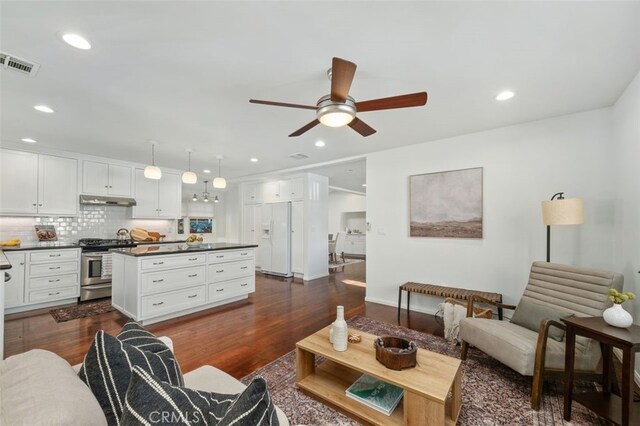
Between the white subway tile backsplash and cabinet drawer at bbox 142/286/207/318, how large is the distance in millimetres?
2810

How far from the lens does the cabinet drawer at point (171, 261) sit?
3.36 m

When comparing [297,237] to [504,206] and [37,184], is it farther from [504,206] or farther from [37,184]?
[37,184]

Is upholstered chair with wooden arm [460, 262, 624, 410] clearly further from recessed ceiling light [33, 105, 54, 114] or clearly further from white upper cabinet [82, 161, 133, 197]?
white upper cabinet [82, 161, 133, 197]

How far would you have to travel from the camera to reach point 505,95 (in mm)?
2572

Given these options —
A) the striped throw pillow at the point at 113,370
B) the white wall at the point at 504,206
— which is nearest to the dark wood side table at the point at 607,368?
the white wall at the point at 504,206

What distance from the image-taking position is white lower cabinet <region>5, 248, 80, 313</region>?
3803 mm

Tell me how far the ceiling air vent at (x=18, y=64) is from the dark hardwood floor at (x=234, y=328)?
2.47 metres

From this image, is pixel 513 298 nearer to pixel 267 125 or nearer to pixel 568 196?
pixel 568 196

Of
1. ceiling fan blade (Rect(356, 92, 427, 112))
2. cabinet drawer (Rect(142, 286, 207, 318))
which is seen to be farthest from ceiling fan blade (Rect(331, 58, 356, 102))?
cabinet drawer (Rect(142, 286, 207, 318))

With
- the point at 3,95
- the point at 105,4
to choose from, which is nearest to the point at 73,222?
the point at 3,95

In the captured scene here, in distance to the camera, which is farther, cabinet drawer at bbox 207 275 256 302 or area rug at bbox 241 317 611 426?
cabinet drawer at bbox 207 275 256 302

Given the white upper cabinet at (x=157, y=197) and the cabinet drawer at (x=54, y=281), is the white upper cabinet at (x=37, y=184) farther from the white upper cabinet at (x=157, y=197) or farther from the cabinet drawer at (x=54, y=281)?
the cabinet drawer at (x=54, y=281)

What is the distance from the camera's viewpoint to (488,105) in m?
2.79

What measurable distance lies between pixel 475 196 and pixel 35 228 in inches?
268
